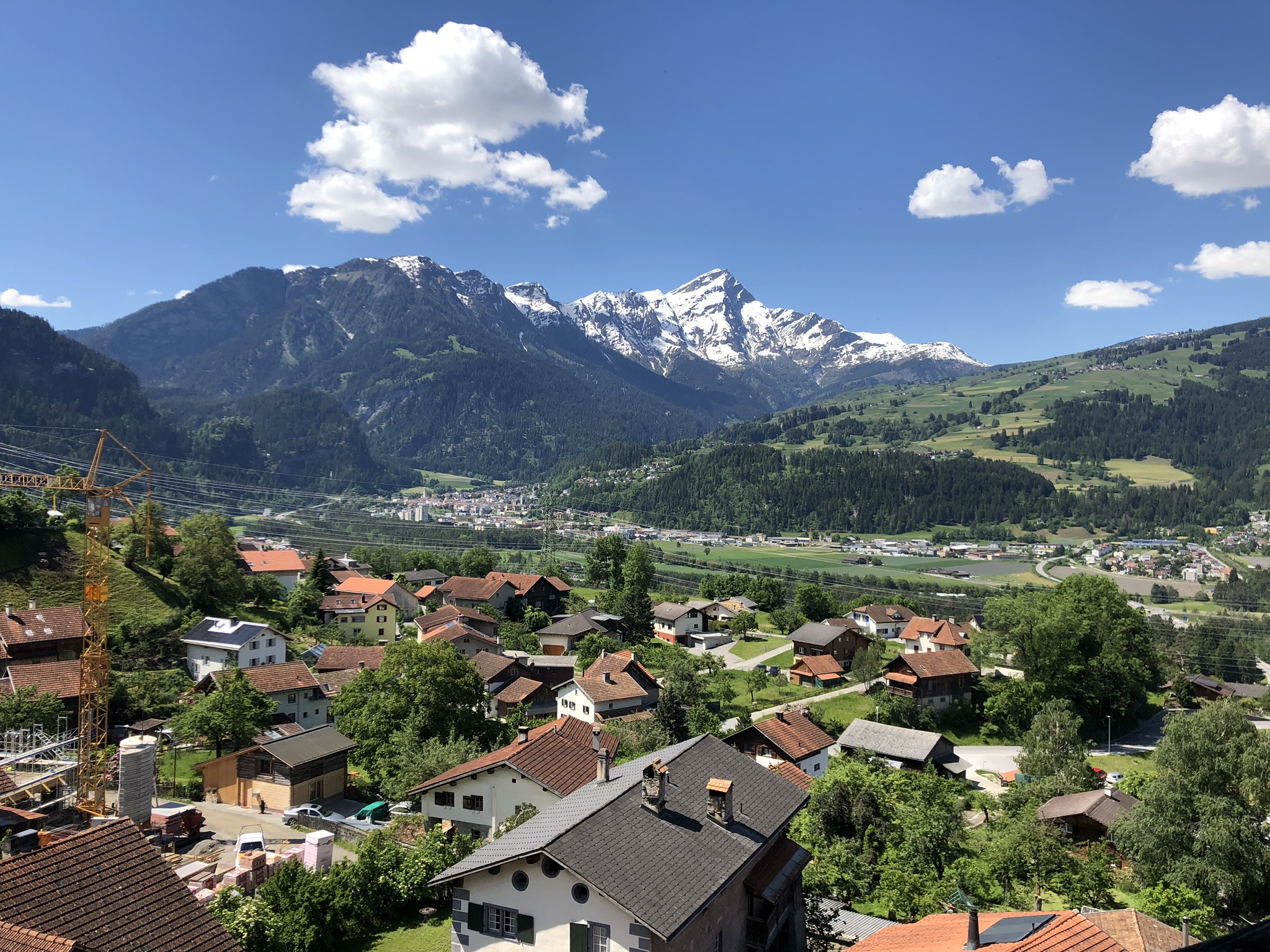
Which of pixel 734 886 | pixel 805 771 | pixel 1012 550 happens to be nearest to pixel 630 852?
pixel 734 886

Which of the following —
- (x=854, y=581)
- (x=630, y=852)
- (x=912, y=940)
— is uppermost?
(x=630, y=852)

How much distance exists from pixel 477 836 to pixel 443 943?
9136 millimetres

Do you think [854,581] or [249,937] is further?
[854,581]

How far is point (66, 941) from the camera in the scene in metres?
10.6

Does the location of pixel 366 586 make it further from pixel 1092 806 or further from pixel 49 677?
pixel 1092 806

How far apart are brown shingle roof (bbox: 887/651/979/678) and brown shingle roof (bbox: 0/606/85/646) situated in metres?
58.3

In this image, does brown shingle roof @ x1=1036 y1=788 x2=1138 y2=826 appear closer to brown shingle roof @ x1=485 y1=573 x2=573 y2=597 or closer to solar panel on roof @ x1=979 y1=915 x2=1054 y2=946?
solar panel on roof @ x1=979 y1=915 x2=1054 y2=946

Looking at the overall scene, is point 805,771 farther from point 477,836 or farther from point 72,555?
point 72,555

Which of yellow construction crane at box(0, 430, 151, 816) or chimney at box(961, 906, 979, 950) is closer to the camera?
chimney at box(961, 906, 979, 950)

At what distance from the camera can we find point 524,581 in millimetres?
85688

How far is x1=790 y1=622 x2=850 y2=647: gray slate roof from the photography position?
227ft

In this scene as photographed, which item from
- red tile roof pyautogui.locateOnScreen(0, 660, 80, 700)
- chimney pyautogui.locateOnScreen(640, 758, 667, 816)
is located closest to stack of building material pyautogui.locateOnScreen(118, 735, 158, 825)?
red tile roof pyautogui.locateOnScreen(0, 660, 80, 700)

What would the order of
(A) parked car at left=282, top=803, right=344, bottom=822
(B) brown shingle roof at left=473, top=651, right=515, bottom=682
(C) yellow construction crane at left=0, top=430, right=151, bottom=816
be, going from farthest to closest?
(B) brown shingle roof at left=473, top=651, right=515, bottom=682, (C) yellow construction crane at left=0, top=430, right=151, bottom=816, (A) parked car at left=282, top=803, right=344, bottom=822

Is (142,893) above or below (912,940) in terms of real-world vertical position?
above
